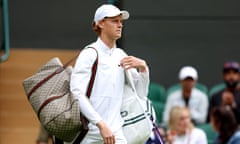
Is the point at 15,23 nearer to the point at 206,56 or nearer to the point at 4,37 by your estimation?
the point at 4,37

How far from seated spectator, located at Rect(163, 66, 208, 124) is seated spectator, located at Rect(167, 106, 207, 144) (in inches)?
36.1

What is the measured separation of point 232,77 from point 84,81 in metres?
4.35

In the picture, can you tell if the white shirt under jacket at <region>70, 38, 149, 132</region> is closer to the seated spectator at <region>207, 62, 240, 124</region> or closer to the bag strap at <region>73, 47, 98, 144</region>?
the bag strap at <region>73, 47, 98, 144</region>

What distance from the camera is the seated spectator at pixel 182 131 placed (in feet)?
30.6

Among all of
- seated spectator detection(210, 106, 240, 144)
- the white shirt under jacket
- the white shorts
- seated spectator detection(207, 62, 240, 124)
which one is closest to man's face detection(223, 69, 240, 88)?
seated spectator detection(207, 62, 240, 124)

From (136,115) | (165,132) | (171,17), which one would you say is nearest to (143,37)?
(171,17)

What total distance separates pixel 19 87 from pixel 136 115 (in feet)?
18.6

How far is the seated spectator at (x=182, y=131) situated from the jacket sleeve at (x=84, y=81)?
3.08 metres

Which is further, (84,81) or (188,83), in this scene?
(188,83)

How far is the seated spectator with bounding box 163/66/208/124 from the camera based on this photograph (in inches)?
411

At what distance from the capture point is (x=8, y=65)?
12.3 m

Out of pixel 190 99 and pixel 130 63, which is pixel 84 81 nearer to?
pixel 130 63

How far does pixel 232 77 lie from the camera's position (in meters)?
10.5

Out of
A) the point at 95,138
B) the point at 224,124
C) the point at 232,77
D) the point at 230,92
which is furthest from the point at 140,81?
the point at 232,77
